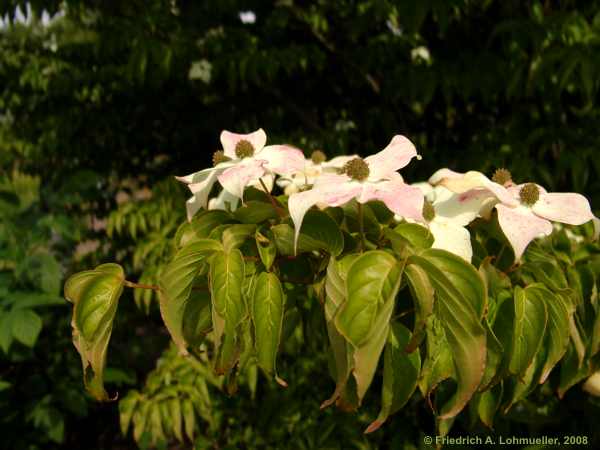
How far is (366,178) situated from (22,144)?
2877mm

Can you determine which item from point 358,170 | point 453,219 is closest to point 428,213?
point 453,219

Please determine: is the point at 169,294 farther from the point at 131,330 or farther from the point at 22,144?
the point at 22,144

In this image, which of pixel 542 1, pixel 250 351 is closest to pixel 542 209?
pixel 250 351

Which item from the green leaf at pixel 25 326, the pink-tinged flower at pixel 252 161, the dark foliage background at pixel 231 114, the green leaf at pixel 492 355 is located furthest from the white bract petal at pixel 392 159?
the green leaf at pixel 25 326

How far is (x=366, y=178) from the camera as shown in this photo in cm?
62

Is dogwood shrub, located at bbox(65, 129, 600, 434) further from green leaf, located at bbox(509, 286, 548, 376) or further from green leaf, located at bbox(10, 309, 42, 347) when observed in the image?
green leaf, located at bbox(10, 309, 42, 347)

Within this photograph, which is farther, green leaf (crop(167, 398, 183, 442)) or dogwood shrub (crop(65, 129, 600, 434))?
green leaf (crop(167, 398, 183, 442))

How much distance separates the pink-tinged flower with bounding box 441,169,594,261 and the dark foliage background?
1.68 ft

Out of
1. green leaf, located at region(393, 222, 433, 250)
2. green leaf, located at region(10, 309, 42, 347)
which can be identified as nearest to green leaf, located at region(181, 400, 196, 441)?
green leaf, located at region(10, 309, 42, 347)

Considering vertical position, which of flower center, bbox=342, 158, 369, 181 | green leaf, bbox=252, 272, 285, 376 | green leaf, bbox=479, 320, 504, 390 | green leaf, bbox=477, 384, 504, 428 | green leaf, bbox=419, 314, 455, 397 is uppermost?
flower center, bbox=342, 158, 369, 181

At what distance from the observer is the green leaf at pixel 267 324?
581 millimetres

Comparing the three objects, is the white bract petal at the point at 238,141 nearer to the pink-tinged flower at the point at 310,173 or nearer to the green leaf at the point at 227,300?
the pink-tinged flower at the point at 310,173

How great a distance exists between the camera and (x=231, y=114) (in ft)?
8.41

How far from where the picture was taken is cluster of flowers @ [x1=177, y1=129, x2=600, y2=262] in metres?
0.58
